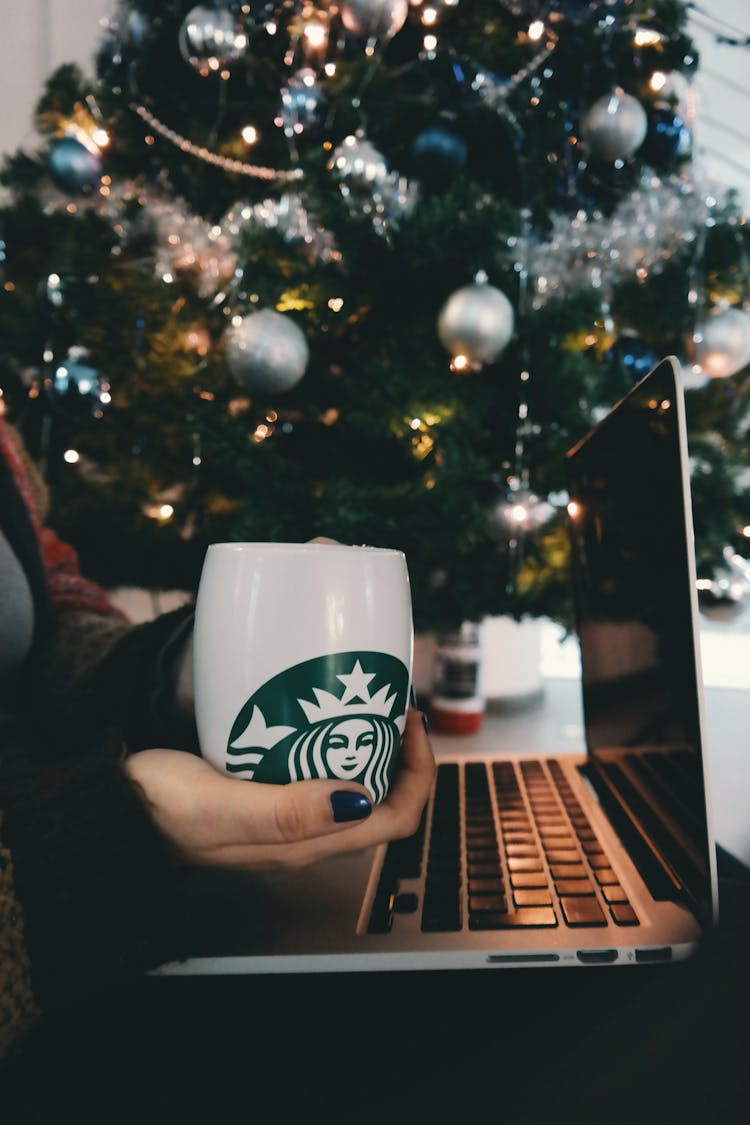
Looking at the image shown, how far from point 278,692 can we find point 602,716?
36 centimetres

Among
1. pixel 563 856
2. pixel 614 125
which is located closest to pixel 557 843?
pixel 563 856

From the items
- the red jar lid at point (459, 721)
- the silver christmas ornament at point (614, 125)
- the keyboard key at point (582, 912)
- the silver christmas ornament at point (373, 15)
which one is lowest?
the red jar lid at point (459, 721)

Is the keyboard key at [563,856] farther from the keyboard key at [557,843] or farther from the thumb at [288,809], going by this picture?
the thumb at [288,809]

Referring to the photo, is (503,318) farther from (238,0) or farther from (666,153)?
(238,0)

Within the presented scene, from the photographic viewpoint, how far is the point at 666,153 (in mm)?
1102

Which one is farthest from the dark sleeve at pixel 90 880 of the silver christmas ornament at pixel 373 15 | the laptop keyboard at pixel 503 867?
the silver christmas ornament at pixel 373 15

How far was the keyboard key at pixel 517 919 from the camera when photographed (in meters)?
0.32

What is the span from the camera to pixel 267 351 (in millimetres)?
880

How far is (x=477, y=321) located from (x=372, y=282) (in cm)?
19

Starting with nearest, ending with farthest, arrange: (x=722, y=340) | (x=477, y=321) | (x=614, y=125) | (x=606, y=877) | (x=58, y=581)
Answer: (x=606, y=877), (x=58, y=581), (x=477, y=321), (x=614, y=125), (x=722, y=340)

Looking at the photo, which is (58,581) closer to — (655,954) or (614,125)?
(655,954)

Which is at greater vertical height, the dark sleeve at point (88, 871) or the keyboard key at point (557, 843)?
the dark sleeve at point (88, 871)

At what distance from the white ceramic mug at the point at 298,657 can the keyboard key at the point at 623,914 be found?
0.49ft

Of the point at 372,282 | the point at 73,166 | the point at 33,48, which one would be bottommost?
the point at 372,282
